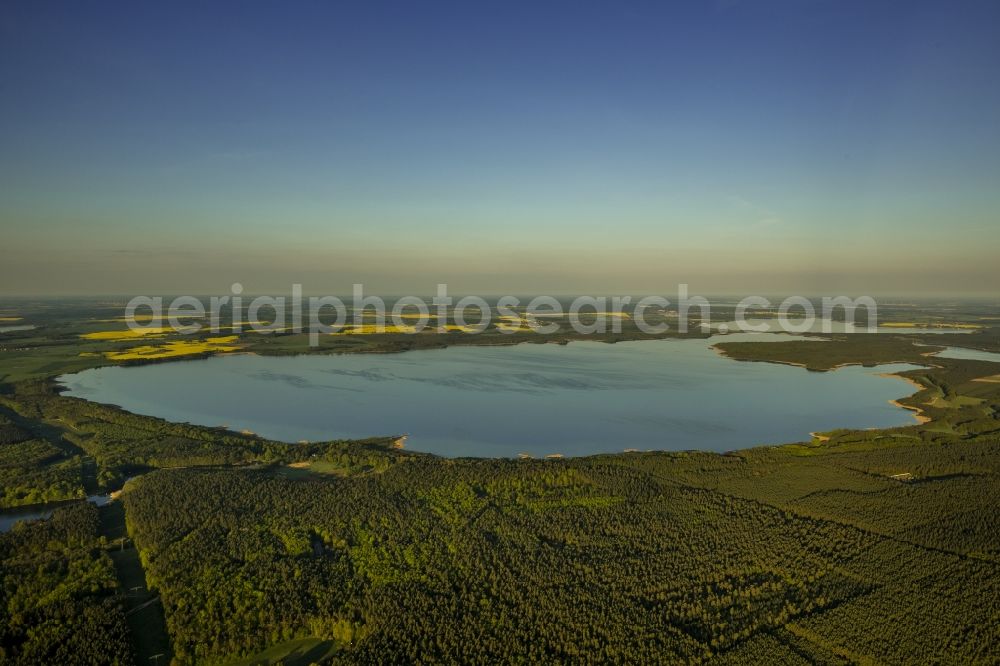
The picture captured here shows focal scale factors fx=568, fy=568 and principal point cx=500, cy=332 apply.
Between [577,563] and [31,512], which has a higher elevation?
[577,563]

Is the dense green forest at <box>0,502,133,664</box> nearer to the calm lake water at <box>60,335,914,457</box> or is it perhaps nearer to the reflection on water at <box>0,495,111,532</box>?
the reflection on water at <box>0,495,111,532</box>

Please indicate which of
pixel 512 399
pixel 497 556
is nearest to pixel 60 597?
pixel 497 556

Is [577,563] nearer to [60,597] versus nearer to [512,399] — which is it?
[60,597]

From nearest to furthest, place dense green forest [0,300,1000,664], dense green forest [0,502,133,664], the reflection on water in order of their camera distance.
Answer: dense green forest [0,502,133,664] < dense green forest [0,300,1000,664] < the reflection on water

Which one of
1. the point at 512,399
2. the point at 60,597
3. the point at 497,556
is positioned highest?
the point at 512,399

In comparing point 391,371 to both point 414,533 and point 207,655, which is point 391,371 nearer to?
point 414,533

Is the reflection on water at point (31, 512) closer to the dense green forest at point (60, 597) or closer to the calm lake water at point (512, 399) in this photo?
the dense green forest at point (60, 597)

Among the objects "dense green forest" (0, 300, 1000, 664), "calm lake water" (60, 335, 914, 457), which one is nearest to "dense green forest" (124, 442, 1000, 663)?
"dense green forest" (0, 300, 1000, 664)
